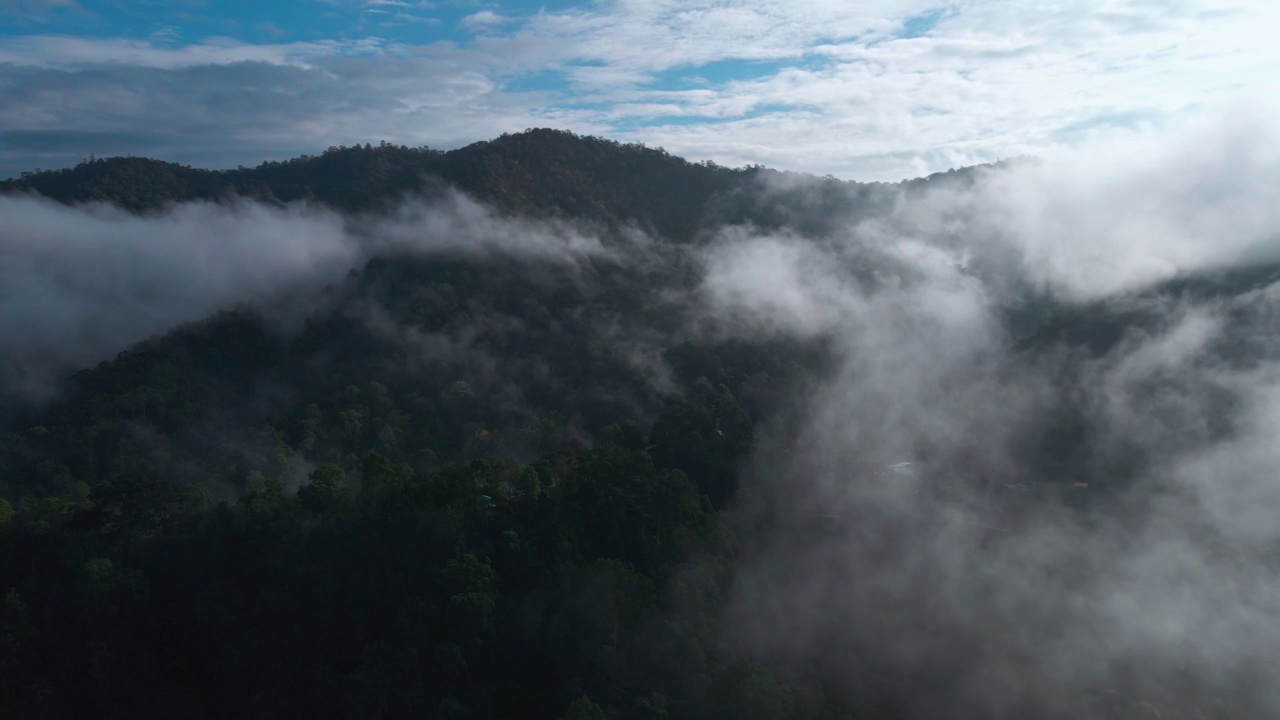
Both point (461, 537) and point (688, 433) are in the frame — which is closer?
point (461, 537)

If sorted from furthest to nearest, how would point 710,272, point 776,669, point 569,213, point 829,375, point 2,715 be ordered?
point 569,213, point 710,272, point 829,375, point 776,669, point 2,715

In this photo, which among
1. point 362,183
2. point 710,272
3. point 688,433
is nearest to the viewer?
point 688,433

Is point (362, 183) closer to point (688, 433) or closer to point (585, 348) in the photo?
point (585, 348)

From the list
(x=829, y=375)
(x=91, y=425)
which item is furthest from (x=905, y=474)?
(x=91, y=425)

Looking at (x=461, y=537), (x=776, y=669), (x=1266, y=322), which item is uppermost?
(x=1266, y=322)

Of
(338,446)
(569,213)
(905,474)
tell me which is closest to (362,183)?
(569,213)

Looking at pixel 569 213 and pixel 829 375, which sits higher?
pixel 569 213
